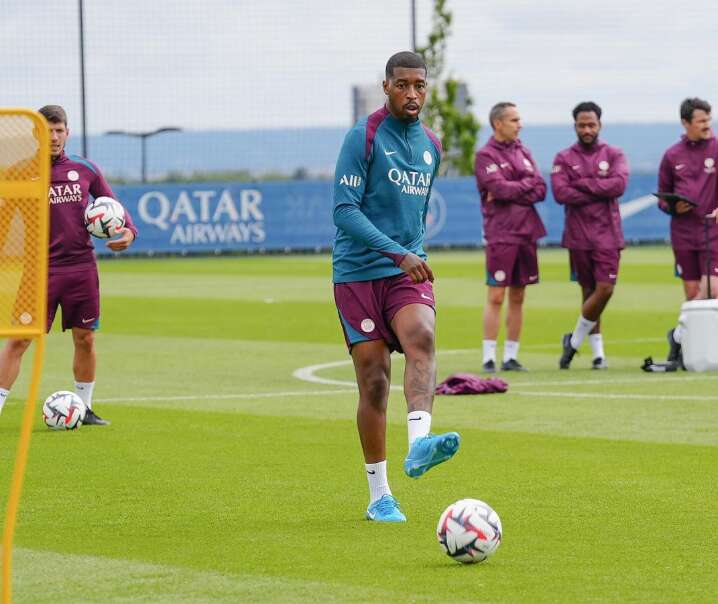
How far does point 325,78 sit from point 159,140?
4303mm

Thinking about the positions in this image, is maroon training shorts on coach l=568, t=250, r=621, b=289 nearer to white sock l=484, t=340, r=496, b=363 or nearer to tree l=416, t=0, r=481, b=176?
white sock l=484, t=340, r=496, b=363

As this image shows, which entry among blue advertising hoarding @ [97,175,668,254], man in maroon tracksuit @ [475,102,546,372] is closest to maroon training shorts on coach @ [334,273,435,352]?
man in maroon tracksuit @ [475,102,546,372]

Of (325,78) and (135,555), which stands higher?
(325,78)

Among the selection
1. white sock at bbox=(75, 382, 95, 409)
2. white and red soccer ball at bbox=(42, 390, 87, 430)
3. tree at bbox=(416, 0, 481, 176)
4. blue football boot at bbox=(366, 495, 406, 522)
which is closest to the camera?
blue football boot at bbox=(366, 495, 406, 522)

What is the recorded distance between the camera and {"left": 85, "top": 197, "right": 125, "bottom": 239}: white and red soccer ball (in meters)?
11.7

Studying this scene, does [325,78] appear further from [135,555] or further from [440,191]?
[135,555]

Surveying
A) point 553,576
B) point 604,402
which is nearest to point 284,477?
point 553,576

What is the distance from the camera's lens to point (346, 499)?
8.93 m

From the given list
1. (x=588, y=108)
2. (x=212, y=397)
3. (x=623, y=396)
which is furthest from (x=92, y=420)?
(x=588, y=108)

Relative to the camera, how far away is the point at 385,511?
8273mm

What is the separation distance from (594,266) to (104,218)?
5.70 m

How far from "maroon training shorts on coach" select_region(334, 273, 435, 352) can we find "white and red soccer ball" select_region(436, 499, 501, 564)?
137 cm

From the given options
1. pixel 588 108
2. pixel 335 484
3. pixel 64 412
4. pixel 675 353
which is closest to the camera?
pixel 335 484

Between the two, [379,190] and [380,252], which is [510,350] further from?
[380,252]
